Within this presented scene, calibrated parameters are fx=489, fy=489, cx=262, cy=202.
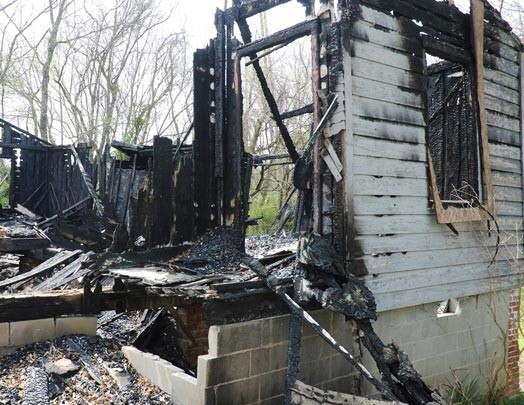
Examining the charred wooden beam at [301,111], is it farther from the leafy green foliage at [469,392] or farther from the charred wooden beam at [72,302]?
the leafy green foliage at [469,392]

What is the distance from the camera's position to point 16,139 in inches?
708

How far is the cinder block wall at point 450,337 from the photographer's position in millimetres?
5738

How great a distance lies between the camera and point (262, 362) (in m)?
4.55

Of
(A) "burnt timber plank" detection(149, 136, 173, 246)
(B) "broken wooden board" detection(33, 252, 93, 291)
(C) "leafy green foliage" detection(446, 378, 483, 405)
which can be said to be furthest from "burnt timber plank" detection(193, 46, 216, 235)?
(C) "leafy green foliage" detection(446, 378, 483, 405)

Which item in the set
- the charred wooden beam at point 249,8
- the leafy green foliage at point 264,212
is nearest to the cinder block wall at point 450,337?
the charred wooden beam at point 249,8

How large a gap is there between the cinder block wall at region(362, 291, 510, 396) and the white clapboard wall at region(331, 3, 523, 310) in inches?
10.9

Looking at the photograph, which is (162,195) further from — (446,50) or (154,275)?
(446,50)

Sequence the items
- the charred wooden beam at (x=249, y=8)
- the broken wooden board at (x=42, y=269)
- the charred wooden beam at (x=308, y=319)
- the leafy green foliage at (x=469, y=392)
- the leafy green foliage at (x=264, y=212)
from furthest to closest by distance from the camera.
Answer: the leafy green foliage at (x=264, y=212) < the broken wooden board at (x=42, y=269) < the leafy green foliage at (x=469, y=392) < the charred wooden beam at (x=249, y=8) < the charred wooden beam at (x=308, y=319)

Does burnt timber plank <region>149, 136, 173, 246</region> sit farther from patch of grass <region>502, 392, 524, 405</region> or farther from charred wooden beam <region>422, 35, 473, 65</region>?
patch of grass <region>502, 392, 524, 405</region>

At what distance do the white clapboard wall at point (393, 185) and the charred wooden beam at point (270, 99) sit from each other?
1023mm

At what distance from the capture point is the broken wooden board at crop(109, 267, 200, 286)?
473 cm

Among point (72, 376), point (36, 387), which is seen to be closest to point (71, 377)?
point (72, 376)

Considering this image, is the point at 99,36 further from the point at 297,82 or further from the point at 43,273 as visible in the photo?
the point at 43,273

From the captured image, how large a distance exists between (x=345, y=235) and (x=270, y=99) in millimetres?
2033
